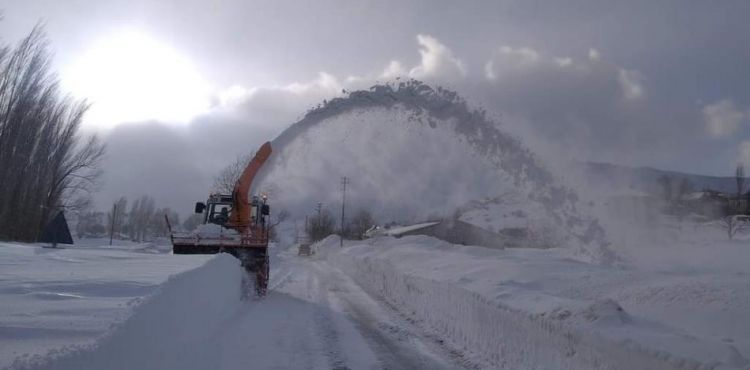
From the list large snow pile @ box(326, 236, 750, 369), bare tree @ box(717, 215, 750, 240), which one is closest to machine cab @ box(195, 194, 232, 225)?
large snow pile @ box(326, 236, 750, 369)

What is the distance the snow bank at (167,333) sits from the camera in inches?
142

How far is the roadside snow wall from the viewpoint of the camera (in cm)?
503

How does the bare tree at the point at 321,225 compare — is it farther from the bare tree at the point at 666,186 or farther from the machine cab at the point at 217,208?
the bare tree at the point at 666,186

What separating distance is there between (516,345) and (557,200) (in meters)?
7.70

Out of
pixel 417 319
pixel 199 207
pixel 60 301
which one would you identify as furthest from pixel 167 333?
pixel 199 207

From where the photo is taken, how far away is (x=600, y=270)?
9445 millimetres

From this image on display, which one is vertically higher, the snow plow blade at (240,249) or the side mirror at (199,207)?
the side mirror at (199,207)

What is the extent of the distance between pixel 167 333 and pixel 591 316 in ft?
15.4

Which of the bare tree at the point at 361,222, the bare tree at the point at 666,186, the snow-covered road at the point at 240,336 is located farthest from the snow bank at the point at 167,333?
the bare tree at the point at 361,222

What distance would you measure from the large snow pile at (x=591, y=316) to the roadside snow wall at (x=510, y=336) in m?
0.01

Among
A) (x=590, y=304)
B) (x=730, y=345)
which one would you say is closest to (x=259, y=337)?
(x=590, y=304)

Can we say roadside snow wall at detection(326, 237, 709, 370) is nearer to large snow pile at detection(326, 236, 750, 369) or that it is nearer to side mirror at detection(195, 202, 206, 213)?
large snow pile at detection(326, 236, 750, 369)

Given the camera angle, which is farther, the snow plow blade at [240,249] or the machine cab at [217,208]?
the machine cab at [217,208]

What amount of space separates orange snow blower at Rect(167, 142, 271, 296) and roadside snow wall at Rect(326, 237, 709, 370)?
4.27 metres
